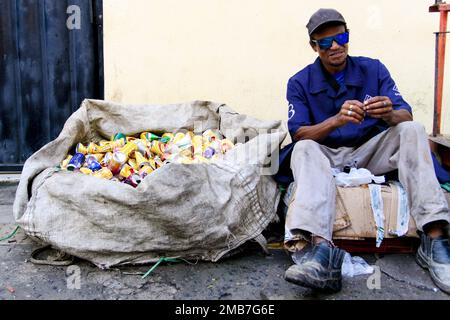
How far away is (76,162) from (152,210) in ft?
2.64

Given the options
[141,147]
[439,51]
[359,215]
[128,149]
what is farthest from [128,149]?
[439,51]

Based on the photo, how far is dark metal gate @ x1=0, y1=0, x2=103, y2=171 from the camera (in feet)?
13.3

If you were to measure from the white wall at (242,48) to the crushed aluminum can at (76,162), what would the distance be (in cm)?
111

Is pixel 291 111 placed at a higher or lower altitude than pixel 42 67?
lower

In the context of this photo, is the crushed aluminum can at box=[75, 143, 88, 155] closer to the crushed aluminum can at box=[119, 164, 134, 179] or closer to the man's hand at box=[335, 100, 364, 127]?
the crushed aluminum can at box=[119, 164, 134, 179]

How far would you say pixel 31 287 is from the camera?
2.42 m

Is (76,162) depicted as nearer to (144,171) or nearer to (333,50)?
(144,171)

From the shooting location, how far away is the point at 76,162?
3.02 meters

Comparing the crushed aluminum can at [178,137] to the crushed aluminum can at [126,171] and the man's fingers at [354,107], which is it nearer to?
the crushed aluminum can at [126,171]

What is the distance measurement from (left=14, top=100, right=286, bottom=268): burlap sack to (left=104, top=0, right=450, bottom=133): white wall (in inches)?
52.6

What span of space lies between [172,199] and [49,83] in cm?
221

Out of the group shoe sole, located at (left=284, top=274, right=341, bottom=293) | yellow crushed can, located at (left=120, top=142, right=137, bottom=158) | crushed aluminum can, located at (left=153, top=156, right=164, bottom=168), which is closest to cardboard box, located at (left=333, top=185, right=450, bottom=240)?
shoe sole, located at (left=284, top=274, right=341, bottom=293)
